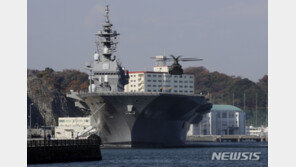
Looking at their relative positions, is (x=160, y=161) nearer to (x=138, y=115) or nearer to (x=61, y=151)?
(x=61, y=151)

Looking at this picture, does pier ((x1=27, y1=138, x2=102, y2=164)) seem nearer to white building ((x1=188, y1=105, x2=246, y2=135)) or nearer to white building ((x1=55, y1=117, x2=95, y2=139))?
white building ((x1=55, y1=117, x2=95, y2=139))

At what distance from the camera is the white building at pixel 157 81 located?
482 ft

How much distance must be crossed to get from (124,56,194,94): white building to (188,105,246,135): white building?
14045 millimetres

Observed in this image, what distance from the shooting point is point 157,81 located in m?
152

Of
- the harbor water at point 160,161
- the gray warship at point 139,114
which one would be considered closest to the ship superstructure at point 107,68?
the gray warship at point 139,114

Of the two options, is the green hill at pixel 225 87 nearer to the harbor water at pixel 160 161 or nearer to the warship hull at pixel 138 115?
the warship hull at pixel 138 115

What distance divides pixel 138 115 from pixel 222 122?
8648 centimetres

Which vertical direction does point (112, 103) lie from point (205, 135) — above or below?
above

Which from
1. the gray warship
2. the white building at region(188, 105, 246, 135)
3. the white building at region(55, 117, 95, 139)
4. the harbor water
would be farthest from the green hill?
the harbor water

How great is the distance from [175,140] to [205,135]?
67.9 m

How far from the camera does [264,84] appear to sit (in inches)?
6614

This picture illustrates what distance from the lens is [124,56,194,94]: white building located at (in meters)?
147
